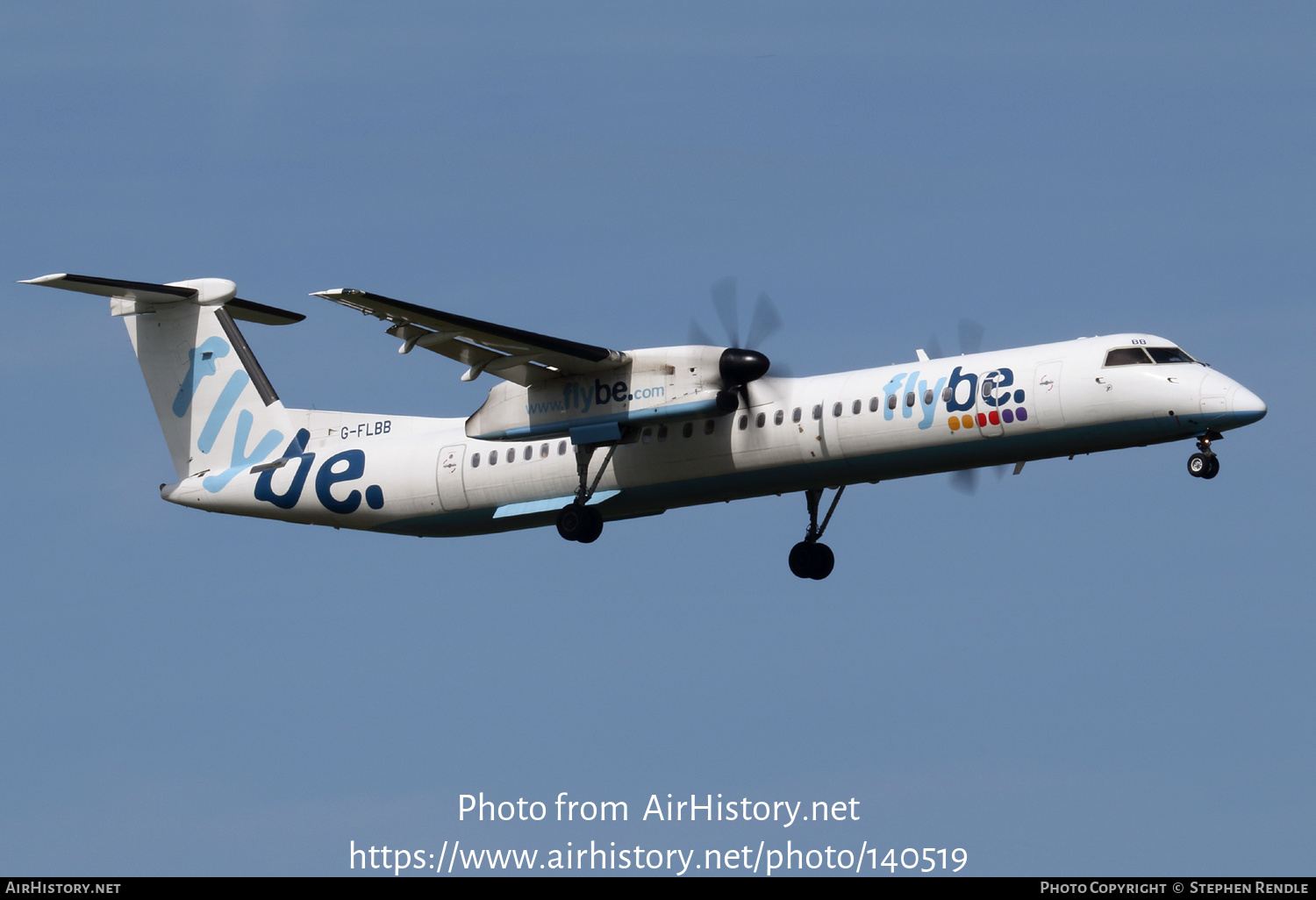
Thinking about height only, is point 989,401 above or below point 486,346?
below

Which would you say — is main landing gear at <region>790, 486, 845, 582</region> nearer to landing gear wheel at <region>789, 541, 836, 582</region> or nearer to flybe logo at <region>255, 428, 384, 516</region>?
landing gear wheel at <region>789, 541, 836, 582</region>

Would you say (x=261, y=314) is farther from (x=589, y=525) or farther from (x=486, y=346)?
(x=589, y=525)

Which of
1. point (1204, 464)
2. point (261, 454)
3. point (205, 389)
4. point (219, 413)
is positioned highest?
point (205, 389)

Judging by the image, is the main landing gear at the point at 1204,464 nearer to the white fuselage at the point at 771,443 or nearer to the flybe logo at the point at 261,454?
the white fuselage at the point at 771,443

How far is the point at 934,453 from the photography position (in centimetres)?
2306

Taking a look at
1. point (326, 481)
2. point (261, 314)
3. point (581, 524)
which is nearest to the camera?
point (581, 524)

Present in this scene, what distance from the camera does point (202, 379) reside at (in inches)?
1129

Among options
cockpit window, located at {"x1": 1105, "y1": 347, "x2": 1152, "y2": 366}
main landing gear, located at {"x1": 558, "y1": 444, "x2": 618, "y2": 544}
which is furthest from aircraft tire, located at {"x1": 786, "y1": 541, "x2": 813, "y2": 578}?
cockpit window, located at {"x1": 1105, "y1": 347, "x2": 1152, "y2": 366}

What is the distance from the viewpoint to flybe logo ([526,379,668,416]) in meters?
24.5

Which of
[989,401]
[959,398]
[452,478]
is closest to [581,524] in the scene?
[452,478]

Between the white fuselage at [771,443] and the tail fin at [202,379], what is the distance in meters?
0.47

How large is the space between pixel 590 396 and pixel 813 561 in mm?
4366

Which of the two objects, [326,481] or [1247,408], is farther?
[326,481]
